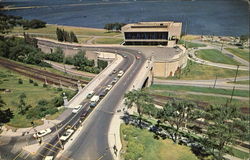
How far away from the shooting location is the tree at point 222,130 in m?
44.1

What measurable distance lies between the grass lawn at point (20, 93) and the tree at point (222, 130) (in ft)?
164

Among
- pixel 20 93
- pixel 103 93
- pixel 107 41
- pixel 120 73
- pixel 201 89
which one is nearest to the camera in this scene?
pixel 103 93

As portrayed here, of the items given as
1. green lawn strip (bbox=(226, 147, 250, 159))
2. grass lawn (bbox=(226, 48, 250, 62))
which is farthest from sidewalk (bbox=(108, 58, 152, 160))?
grass lawn (bbox=(226, 48, 250, 62))

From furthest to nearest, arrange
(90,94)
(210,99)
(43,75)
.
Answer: (43,75) < (210,99) < (90,94)

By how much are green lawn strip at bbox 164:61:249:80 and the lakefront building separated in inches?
900

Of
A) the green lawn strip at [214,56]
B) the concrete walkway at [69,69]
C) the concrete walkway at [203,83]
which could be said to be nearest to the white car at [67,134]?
the concrete walkway at [69,69]

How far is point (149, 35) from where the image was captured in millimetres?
127000

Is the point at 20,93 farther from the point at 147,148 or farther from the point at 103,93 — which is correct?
the point at 147,148

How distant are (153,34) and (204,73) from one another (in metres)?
40.0

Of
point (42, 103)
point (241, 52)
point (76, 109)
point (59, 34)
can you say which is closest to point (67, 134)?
point (76, 109)

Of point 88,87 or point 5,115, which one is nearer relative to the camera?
point 5,115

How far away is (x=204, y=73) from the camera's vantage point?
4309 inches

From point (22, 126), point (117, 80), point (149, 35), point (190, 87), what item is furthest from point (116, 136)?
point (149, 35)

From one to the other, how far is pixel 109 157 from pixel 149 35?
94.9 m
